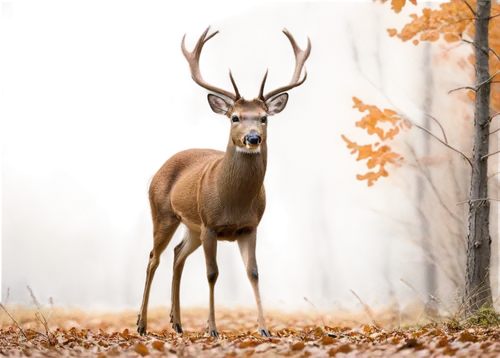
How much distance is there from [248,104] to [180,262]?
83.9 inches

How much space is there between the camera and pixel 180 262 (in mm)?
8742

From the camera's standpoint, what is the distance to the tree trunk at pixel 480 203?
334 inches

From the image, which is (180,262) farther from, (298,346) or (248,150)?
(298,346)

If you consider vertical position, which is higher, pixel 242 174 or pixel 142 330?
pixel 242 174

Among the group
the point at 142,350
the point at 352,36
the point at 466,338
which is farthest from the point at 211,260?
the point at 352,36

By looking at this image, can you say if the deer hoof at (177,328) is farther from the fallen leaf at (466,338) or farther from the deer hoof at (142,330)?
the fallen leaf at (466,338)

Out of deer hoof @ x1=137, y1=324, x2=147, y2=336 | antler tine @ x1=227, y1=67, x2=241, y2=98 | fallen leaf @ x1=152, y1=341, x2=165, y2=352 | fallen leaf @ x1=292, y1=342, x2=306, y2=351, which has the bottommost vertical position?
deer hoof @ x1=137, y1=324, x2=147, y2=336

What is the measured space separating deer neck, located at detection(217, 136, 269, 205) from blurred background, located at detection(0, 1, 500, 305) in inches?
222

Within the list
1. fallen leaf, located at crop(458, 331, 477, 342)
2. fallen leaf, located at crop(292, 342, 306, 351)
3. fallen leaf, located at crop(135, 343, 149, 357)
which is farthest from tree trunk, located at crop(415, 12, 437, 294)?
fallen leaf, located at crop(135, 343, 149, 357)

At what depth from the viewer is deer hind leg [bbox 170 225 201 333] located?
8.53 m

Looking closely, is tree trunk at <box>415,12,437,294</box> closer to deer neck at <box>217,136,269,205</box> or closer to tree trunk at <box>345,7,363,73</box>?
tree trunk at <box>345,7,363,73</box>

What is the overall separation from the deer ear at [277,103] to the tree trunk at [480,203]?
2.16 metres

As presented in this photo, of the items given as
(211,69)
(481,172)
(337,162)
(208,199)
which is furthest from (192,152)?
(337,162)

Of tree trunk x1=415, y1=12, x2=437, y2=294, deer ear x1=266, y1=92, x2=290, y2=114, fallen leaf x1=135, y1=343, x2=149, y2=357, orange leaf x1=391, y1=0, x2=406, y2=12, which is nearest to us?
fallen leaf x1=135, y1=343, x2=149, y2=357
